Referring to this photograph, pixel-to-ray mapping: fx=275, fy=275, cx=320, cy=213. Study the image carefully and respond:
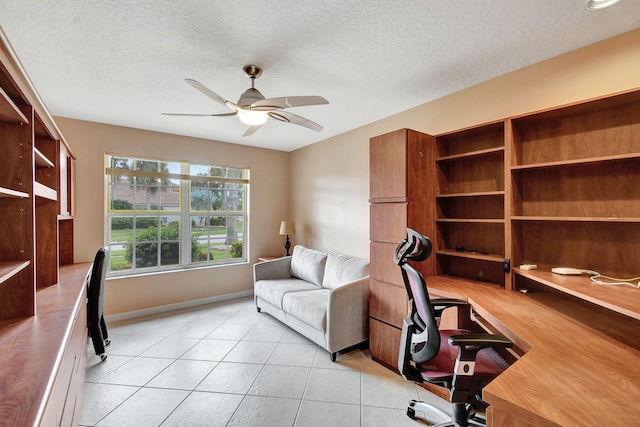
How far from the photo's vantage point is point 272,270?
4.12 meters

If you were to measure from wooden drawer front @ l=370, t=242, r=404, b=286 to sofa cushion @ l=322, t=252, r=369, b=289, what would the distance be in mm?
440

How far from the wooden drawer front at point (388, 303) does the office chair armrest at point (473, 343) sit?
97cm

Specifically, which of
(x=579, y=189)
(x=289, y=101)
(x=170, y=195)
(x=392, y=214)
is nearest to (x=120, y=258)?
(x=170, y=195)

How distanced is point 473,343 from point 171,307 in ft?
13.1

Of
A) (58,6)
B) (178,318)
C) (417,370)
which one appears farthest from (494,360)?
(178,318)

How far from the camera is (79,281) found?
2.38 m

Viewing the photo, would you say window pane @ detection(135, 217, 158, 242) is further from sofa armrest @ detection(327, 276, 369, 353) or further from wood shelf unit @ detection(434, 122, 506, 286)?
wood shelf unit @ detection(434, 122, 506, 286)

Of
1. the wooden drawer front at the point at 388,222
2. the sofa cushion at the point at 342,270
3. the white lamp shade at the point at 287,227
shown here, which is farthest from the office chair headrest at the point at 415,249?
the white lamp shade at the point at 287,227

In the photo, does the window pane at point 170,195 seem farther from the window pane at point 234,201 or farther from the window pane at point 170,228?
the window pane at point 234,201

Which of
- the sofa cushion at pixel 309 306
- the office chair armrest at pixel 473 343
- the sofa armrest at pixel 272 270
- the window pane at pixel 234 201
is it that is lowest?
the sofa cushion at pixel 309 306

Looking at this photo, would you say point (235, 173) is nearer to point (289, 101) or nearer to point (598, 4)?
point (289, 101)

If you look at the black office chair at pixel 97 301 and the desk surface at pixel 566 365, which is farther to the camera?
the black office chair at pixel 97 301

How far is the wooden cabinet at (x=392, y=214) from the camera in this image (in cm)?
238

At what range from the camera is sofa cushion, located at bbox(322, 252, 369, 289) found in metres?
3.13
